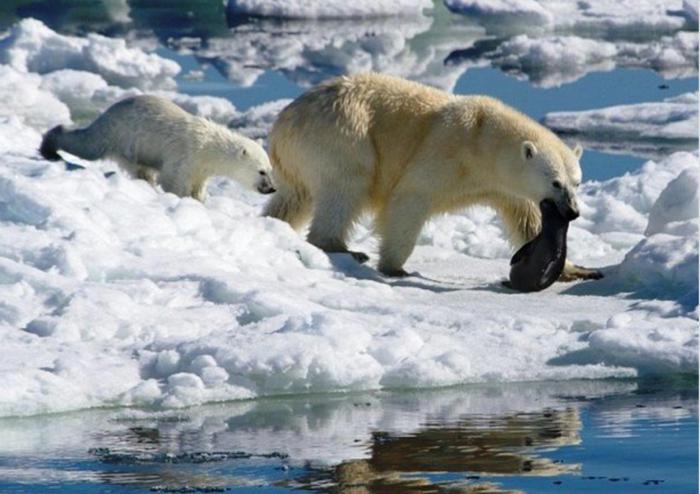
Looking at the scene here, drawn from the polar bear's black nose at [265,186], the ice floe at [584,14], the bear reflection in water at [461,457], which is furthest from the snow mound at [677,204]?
the ice floe at [584,14]

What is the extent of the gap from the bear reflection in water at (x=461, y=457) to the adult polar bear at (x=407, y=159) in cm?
288

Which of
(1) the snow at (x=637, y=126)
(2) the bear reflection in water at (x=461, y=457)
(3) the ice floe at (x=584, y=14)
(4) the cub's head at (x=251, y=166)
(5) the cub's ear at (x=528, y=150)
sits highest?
(3) the ice floe at (x=584, y=14)

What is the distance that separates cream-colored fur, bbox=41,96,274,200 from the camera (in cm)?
973

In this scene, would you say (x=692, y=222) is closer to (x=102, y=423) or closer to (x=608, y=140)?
(x=102, y=423)

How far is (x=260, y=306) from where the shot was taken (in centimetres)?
711

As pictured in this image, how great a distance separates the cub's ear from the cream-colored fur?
6.30 ft

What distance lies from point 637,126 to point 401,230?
6987 millimetres

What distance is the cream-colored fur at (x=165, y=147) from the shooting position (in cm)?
973

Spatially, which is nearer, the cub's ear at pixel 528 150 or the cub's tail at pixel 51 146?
the cub's ear at pixel 528 150

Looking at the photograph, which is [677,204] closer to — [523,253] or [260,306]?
[523,253]

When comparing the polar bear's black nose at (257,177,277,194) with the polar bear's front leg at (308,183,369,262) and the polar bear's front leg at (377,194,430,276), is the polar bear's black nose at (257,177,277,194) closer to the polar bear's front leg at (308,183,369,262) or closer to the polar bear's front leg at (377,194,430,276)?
the polar bear's front leg at (308,183,369,262)

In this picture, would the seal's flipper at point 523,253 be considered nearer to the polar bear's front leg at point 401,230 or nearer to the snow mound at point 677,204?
the polar bear's front leg at point 401,230

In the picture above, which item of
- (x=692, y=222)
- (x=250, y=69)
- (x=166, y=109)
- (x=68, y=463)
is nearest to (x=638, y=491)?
(x=68, y=463)

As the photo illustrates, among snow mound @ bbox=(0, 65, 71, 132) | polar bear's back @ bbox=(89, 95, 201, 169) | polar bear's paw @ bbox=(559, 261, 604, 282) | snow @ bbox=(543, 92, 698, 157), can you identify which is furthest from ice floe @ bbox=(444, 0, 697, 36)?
polar bear's paw @ bbox=(559, 261, 604, 282)
